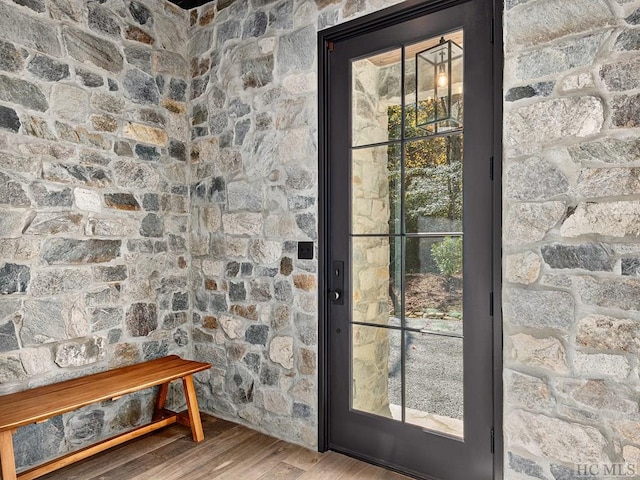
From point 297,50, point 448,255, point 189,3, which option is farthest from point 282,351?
point 189,3

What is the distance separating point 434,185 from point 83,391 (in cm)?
217

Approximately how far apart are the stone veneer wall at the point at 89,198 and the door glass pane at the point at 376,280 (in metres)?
1.41

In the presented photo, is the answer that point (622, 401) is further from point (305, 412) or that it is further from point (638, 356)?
point (305, 412)

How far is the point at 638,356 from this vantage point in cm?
174

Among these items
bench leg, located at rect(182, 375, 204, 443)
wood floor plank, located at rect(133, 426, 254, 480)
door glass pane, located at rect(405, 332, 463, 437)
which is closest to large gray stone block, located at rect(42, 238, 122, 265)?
bench leg, located at rect(182, 375, 204, 443)

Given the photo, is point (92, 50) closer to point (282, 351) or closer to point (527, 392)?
point (282, 351)

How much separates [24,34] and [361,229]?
2.16 metres

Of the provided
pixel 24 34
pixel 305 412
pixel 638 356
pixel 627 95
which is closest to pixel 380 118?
pixel 627 95

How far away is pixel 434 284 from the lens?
7.73ft

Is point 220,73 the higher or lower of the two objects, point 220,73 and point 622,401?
the higher

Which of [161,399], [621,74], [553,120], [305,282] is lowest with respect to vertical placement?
[161,399]

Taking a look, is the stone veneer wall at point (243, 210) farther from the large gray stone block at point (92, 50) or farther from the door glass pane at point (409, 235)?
the door glass pane at point (409, 235)

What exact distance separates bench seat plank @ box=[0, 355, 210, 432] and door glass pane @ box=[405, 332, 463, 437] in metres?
1.30

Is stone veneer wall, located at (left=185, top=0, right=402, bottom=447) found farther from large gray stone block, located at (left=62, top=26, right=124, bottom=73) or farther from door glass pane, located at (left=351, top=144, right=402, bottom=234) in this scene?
large gray stone block, located at (left=62, top=26, right=124, bottom=73)
